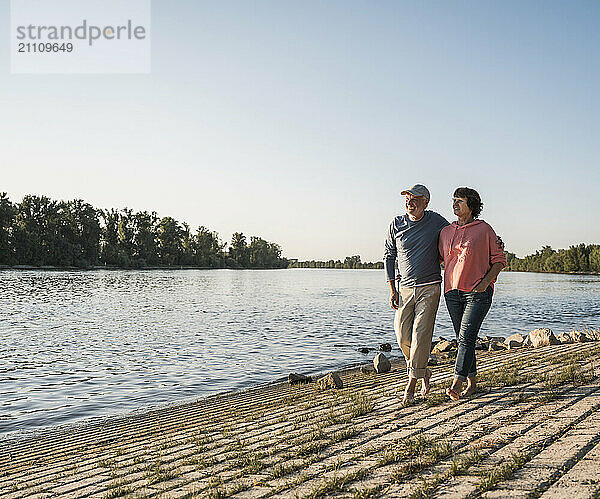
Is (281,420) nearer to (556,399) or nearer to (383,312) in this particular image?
(556,399)

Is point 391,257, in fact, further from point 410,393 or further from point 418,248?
point 410,393

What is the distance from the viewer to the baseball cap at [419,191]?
7.28 m

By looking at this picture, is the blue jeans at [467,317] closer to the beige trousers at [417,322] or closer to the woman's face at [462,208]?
the beige trousers at [417,322]

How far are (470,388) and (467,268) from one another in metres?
1.73

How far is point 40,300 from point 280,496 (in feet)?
127

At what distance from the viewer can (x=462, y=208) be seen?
23.7ft

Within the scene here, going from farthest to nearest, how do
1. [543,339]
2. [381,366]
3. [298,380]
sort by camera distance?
[543,339]
[381,366]
[298,380]

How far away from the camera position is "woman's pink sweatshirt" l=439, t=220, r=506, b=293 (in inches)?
279

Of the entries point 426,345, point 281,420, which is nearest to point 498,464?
point 426,345

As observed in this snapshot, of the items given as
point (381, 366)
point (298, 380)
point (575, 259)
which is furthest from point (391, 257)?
point (575, 259)

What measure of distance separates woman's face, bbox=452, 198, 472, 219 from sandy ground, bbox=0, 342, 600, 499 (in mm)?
2466

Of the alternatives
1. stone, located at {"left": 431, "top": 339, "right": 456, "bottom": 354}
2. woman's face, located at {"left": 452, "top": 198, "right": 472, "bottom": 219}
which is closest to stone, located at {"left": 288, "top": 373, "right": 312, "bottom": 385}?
stone, located at {"left": 431, "top": 339, "right": 456, "bottom": 354}

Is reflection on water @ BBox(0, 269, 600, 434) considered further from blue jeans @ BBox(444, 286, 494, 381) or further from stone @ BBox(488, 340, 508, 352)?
blue jeans @ BBox(444, 286, 494, 381)

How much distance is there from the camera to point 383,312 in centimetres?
3597
